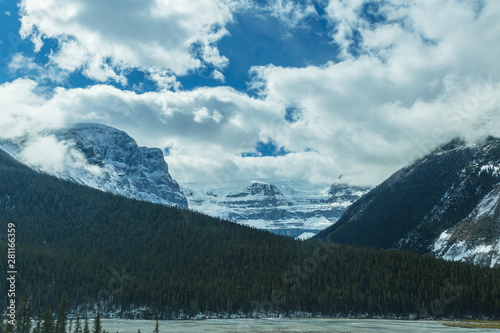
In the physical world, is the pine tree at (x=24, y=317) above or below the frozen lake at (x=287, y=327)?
above

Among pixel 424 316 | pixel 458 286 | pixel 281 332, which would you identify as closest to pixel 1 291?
pixel 281 332

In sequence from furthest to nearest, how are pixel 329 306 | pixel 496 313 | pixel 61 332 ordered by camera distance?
pixel 329 306, pixel 496 313, pixel 61 332

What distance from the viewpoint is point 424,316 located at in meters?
178

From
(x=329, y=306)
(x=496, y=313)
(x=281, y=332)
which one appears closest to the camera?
(x=281, y=332)

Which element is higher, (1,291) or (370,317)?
(1,291)

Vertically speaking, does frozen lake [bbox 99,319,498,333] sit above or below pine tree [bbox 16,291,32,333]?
below

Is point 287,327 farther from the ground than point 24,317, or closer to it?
closer to it

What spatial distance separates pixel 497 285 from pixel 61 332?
549 feet

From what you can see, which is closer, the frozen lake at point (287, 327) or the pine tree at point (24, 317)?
the pine tree at point (24, 317)

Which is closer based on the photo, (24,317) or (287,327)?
(24,317)

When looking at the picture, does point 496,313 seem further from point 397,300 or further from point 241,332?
point 241,332

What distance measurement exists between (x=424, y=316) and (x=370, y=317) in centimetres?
2063

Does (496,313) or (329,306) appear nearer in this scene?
(496,313)

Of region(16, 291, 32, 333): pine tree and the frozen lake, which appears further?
the frozen lake
